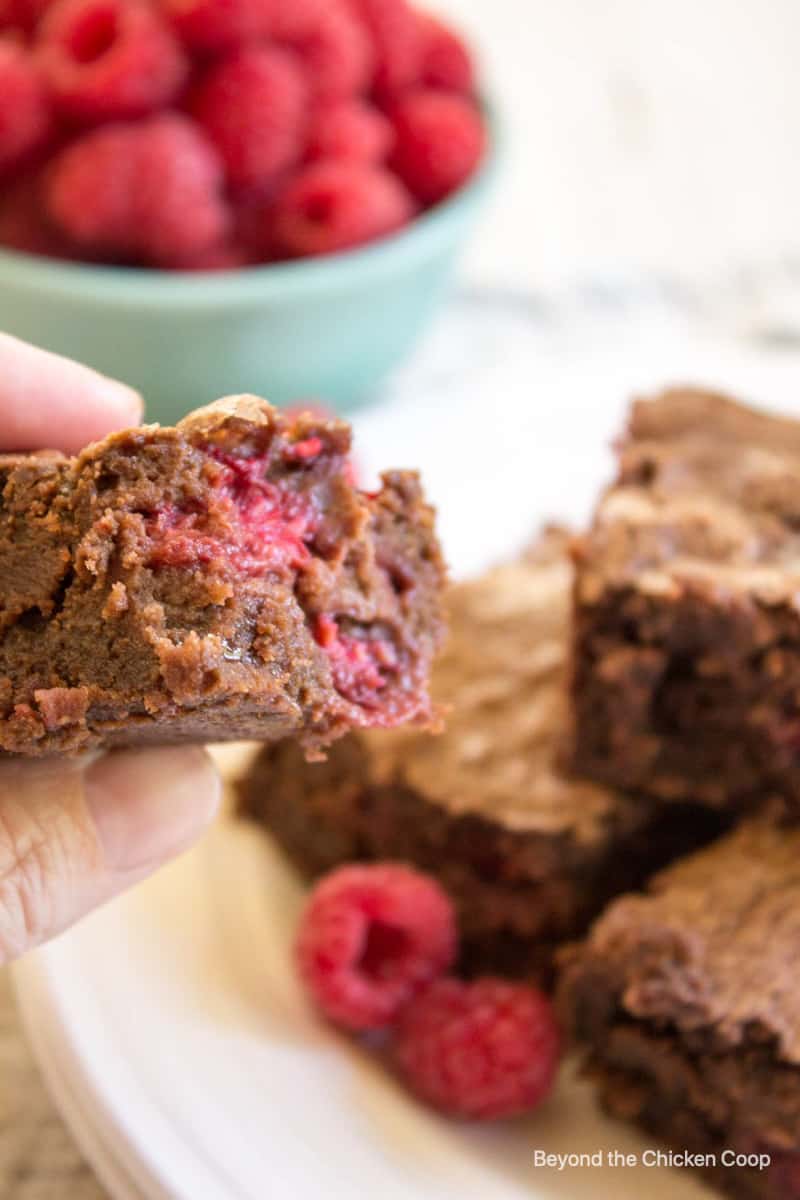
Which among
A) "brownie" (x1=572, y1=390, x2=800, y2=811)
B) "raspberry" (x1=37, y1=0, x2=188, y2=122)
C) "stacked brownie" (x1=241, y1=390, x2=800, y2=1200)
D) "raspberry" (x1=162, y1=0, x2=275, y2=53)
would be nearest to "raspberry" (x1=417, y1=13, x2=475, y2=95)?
"raspberry" (x1=162, y1=0, x2=275, y2=53)

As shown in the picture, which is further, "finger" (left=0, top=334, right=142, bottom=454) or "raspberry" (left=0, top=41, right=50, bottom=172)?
"raspberry" (left=0, top=41, right=50, bottom=172)

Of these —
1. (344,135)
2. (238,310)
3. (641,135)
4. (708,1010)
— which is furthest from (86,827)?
(641,135)

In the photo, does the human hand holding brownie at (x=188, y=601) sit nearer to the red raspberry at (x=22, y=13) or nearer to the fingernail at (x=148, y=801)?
the fingernail at (x=148, y=801)

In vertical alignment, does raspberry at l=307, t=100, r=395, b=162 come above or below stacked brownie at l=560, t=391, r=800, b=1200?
above

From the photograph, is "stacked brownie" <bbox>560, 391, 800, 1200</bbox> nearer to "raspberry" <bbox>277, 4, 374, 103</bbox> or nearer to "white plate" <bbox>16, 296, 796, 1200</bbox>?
"white plate" <bbox>16, 296, 796, 1200</bbox>

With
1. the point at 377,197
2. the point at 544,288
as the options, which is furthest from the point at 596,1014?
the point at 544,288

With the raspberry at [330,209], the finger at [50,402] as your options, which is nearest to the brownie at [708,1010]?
the finger at [50,402]
